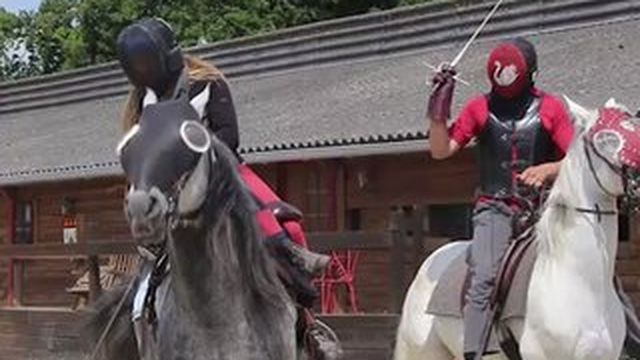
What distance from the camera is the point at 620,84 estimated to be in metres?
12.8

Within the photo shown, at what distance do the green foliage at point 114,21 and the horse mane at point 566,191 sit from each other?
2895cm

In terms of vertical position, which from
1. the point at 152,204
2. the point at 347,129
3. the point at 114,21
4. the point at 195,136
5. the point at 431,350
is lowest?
the point at 431,350

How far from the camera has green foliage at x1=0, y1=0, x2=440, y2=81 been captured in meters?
38.6

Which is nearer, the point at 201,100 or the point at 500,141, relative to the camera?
the point at 201,100

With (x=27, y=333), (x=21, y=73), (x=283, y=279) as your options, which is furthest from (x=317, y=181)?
(x=21, y=73)

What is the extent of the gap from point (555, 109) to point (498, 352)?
1334mm

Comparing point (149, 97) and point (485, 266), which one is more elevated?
point (149, 97)

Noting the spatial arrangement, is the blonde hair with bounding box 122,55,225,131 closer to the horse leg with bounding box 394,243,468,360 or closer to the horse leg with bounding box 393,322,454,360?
the horse leg with bounding box 394,243,468,360

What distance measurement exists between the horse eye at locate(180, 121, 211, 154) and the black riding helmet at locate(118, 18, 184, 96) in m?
0.56

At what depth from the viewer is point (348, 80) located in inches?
752

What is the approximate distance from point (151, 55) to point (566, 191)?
2783 millimetres

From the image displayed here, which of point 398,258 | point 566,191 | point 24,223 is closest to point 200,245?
point 566,191

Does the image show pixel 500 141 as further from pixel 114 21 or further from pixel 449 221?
pixel 114 21

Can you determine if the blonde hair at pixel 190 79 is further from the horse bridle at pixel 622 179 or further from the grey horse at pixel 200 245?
the horse bridle at pixel 622 179
